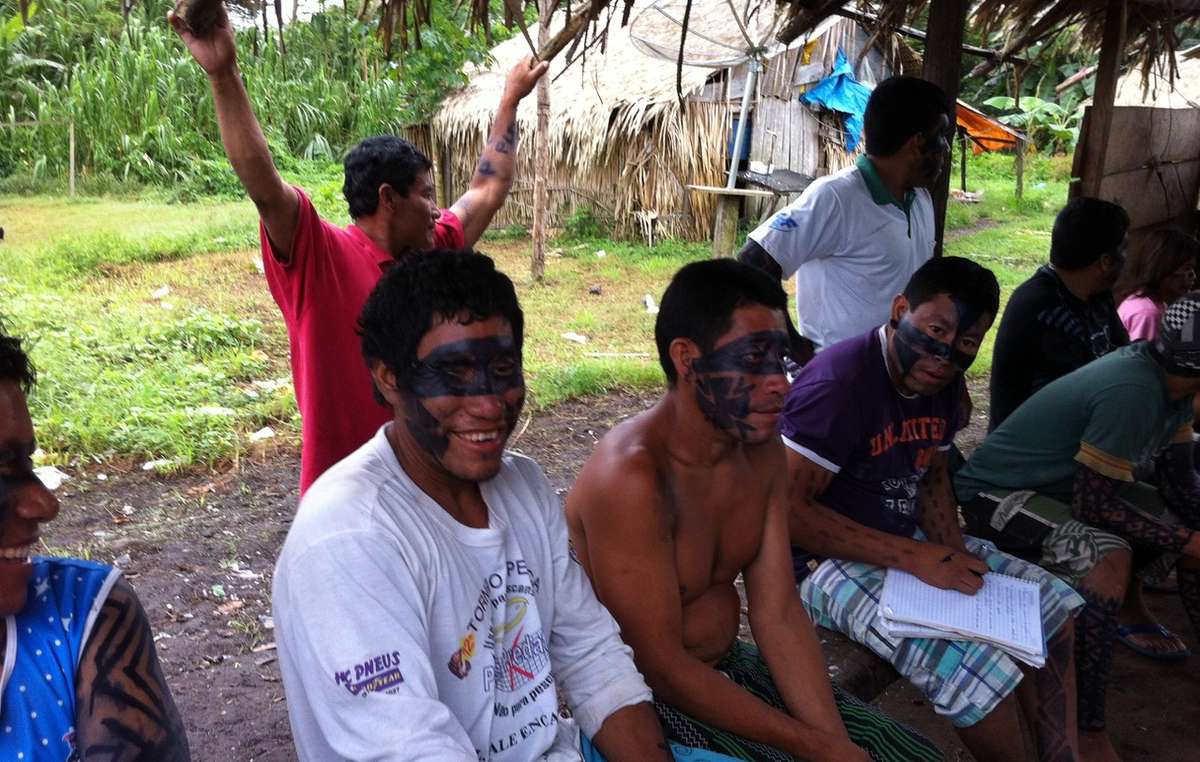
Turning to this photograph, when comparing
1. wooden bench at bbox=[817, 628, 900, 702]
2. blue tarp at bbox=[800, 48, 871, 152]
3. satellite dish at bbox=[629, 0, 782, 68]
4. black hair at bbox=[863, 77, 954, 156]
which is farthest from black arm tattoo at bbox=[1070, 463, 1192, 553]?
blue tarp at bbox=[800, 48, 871, 152]

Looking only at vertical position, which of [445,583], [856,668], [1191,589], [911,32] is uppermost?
[911,32]

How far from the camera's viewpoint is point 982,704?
2.63 metres

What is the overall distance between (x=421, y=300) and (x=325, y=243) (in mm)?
1031

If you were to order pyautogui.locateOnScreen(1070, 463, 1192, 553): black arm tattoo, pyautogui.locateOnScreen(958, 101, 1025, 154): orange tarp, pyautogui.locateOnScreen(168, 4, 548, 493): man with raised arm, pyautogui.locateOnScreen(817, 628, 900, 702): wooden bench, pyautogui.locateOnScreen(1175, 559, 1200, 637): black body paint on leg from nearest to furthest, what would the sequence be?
pyautogui.locateOnScreen(168, 4, 548, 493): man with raised arm < pyautogui.locateOnScreen(817, 628, 900, 702): wooden bench < pyautogui.locateOnScreen(1070, 463, 1192, 553): black arm tattoo < pyautogui.locateOnScreen(1175, 559, 1200, 637): black body paint on leg < pyautogui.locateOnScreen(958, 101, 1025, 154): orange tarp

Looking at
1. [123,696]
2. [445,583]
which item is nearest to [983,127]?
[445,583]

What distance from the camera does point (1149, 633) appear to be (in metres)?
3.95

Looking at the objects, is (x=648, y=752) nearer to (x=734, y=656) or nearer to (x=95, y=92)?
(x=734, y=656)

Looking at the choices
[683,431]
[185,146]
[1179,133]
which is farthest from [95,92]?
[683,431]

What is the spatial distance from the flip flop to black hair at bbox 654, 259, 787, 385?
248cm

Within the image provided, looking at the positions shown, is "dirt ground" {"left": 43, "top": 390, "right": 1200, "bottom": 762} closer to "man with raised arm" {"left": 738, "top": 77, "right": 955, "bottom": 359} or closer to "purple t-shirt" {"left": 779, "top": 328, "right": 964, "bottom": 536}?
"purple t-shirt" {"left": 779, "top": 328, "right": 964, "bottom": 536}

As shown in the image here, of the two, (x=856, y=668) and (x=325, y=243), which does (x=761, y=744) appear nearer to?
(x=856, y=668)

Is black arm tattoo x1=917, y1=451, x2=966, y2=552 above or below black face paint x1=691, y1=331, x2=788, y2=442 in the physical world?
below

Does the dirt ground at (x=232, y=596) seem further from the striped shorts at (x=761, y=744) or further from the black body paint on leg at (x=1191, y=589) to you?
the striped shorts at (x=761, y=744)

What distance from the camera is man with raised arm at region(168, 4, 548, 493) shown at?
253 cm
